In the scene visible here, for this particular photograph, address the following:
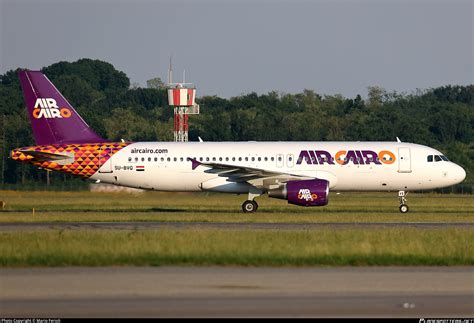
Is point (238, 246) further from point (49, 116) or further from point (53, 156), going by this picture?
point (49, 116)

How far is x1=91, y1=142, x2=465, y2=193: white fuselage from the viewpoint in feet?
149

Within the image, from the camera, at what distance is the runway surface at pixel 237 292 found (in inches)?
635

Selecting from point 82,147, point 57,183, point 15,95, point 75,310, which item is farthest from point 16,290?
point 15,95

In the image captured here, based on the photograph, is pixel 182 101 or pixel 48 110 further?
pixel 182 101

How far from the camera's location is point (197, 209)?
1879 inches

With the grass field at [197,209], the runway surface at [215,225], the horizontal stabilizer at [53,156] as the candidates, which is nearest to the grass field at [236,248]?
the runway surface at [215,225]

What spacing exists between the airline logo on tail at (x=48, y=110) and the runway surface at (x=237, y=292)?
2556 centimetres

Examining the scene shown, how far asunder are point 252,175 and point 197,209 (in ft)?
A: 13.6

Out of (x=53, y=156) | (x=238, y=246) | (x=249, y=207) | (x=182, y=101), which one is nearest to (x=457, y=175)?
(x=249, y=207)

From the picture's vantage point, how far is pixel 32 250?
80.5 ft

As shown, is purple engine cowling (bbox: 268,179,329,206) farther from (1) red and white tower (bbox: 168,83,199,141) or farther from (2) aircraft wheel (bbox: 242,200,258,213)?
(1) red and white tower (bbox: 168,83,199,141)

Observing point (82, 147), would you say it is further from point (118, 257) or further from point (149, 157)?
point (118, 257)

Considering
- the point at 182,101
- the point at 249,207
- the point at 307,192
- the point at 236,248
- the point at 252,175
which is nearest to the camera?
the point at 236,248

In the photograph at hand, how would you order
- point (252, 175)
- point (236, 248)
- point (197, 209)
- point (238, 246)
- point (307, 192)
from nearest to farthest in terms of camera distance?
1. point (236, 248)
2. point (238, 246)
3. point (307, 192)
4. point (252, 175)
5. point (197, 209)
